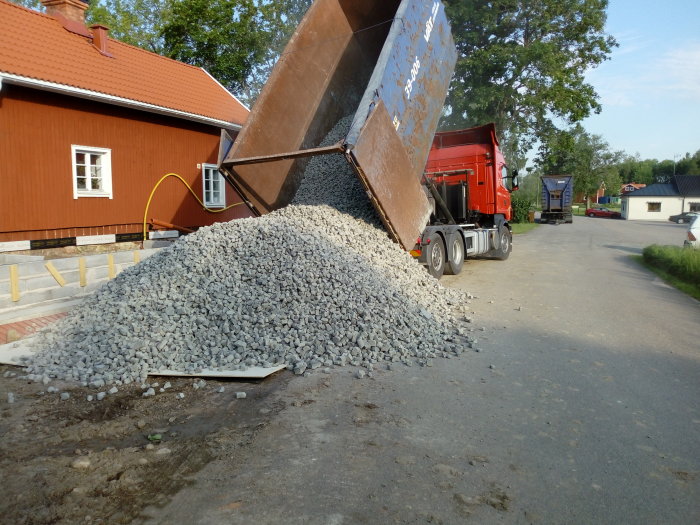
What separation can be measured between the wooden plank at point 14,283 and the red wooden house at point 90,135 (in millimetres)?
3825

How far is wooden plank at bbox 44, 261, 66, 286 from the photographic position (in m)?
7.54

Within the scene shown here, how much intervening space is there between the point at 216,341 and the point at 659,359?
15.1ft

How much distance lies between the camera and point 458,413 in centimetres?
405

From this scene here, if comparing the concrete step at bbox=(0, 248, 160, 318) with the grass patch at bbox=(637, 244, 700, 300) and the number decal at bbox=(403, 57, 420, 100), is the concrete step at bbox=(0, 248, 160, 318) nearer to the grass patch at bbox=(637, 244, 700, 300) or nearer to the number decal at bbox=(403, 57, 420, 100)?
the number decal at bbox=(403, 57, 420, 100)

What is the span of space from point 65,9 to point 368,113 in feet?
36.2

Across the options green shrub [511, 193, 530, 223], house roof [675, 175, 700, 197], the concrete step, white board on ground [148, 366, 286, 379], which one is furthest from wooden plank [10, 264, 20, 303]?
house roof [675, 175, 700, 197]

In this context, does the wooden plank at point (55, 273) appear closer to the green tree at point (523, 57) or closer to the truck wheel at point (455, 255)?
the truck wheel at point (455, 255)

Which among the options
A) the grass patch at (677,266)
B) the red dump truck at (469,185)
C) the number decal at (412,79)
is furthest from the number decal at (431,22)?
the grass patch at (677,266)

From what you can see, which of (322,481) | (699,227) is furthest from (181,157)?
(699,227)

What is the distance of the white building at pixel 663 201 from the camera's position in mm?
52281

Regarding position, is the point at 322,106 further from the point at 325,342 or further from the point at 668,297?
the point at 668,297

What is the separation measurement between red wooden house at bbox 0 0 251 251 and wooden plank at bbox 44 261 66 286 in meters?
3.41

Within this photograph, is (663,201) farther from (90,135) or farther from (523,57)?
(90,135)

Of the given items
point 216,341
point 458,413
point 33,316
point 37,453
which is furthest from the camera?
point 33,316
